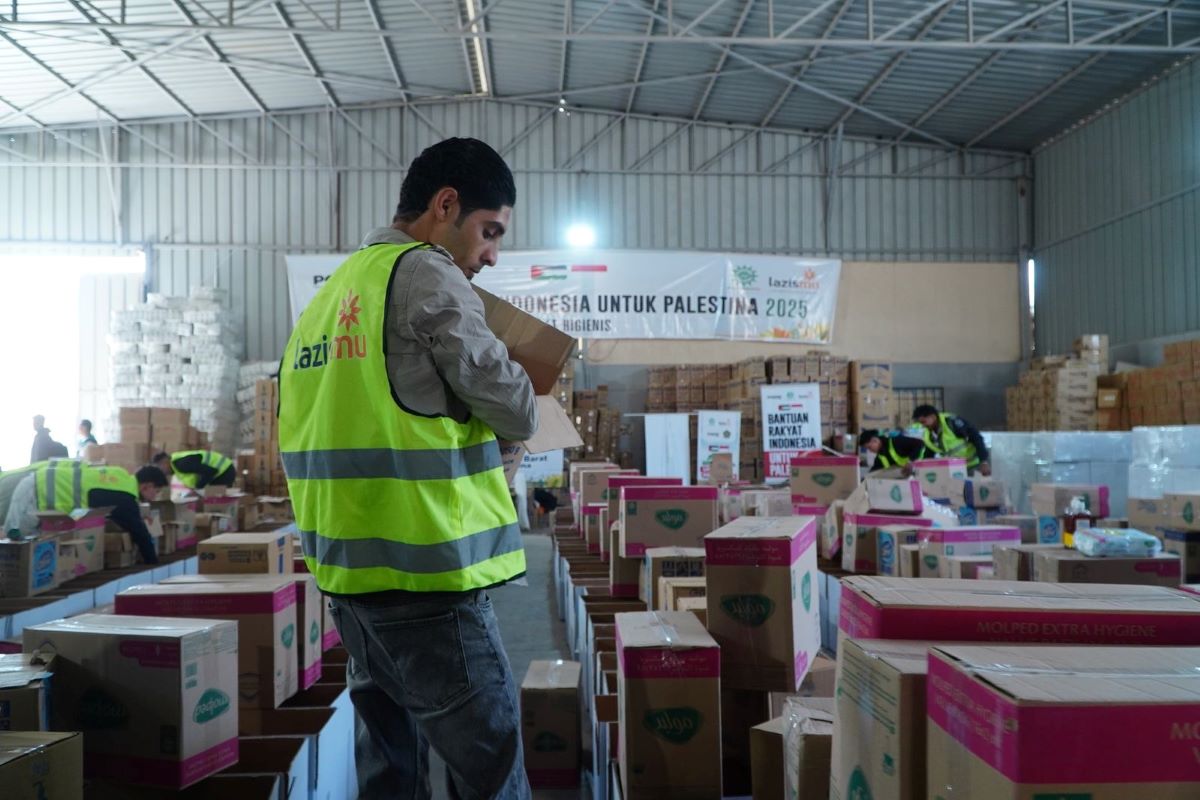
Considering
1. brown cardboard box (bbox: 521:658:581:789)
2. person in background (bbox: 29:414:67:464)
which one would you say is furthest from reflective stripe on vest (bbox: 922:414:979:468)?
person in background (bbox: 29:414:67:464)

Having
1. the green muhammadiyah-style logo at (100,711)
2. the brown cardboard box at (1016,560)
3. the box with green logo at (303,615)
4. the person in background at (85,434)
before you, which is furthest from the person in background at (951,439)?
the person in background at (85,434)

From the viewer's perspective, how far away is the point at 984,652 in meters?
1.20

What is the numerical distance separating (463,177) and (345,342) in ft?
1.32

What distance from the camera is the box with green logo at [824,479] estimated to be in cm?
636

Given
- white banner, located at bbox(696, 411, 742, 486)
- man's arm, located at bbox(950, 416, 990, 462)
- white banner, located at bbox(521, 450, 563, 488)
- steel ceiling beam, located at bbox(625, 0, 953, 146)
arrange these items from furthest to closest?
1. white banner, located at bbox(696, 411, 742, 486)
2. white banner, located at bbox(521, 450, 563, 488)
3. steel ceiling beam, located at bbox(625, 0, 953, 146)
4. man's arm, located at bbox(950, 416, 990, 462)

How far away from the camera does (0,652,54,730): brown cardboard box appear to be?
207 cm

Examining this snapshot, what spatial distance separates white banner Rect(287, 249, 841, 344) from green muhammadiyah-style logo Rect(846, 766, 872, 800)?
13331 mm

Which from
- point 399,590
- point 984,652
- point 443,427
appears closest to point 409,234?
point 443,427

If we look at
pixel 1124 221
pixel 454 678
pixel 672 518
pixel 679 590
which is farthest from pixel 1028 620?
pixel 1124 221

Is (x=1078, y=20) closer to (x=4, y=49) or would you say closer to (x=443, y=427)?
(x=443, y=427)

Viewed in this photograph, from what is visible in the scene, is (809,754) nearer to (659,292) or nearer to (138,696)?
(138,696)

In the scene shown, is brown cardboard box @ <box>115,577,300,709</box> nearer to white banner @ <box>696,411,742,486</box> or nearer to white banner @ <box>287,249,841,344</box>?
white banner @ <box>696,411,742,486</box>

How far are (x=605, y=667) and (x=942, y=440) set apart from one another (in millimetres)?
5648

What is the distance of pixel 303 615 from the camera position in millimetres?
3154
